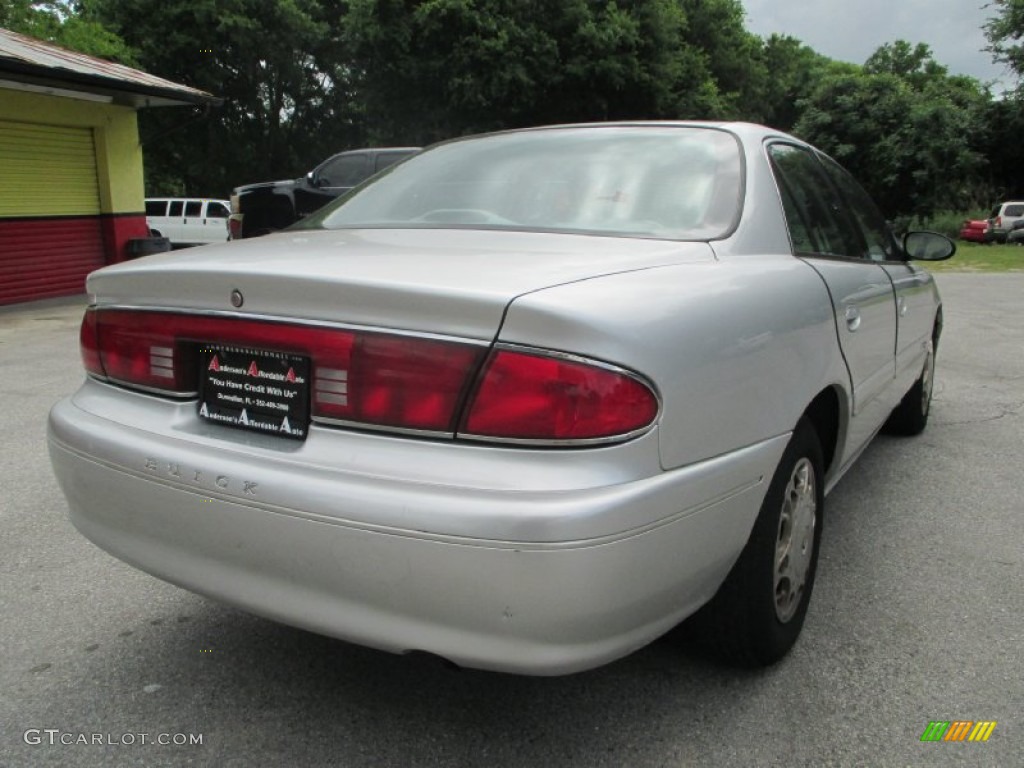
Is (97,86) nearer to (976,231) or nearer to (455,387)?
(455,387)

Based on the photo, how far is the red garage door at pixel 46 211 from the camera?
11.9 meters

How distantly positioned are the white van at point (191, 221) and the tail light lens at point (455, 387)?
895 inches

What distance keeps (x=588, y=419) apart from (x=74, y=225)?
526 inches

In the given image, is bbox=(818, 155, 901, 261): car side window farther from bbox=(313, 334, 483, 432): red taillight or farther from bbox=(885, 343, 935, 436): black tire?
bbox=(313, 334, 483, 432): red taillight

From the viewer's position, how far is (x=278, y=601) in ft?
6.36

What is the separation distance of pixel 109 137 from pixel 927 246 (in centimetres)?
1248

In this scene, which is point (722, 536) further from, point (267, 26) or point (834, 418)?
point (267, 26)

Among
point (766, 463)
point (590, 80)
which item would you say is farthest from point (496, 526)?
point (590, 80)

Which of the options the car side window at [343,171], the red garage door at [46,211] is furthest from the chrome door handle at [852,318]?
the red garage door at [46,211]

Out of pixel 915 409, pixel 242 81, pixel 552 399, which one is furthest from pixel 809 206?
pixel 242 81

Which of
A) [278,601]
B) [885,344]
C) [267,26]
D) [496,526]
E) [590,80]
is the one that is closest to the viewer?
[496,526]

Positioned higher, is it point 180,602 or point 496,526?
point 496,526

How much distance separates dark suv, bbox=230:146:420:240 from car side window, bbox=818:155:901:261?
9.29 metres

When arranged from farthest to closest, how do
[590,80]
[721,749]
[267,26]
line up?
[267,26] → [590,80] → [721,749]
